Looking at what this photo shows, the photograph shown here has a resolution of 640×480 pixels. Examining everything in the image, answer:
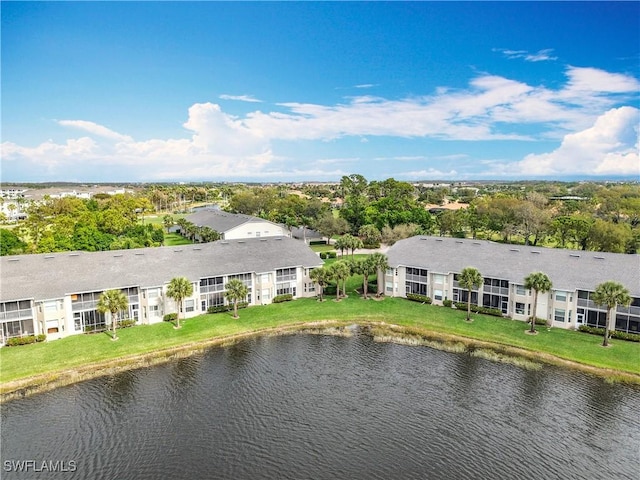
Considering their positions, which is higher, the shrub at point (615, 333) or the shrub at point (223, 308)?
the shrub at point (223, 308)

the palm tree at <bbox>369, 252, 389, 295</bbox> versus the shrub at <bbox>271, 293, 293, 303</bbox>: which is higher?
the palm tree at <bbox>369, 252, 389, 295</bbox>

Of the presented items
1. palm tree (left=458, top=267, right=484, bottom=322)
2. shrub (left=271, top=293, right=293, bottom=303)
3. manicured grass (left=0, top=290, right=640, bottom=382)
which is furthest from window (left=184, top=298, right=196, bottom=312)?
palm tree (left=458, top=267, right=484, bottom=322)

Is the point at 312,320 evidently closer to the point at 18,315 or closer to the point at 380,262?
the point at 380,262

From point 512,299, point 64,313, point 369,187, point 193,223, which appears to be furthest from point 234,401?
point 369,187

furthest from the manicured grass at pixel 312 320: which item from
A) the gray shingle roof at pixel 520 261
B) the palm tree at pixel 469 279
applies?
the gray shingle roof at pixel 520 261

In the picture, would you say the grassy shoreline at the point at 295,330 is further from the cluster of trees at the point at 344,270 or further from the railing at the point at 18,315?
the railing at the point at 18,315

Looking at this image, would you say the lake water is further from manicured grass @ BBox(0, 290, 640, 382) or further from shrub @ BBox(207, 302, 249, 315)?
shrub @ BBox(207, 302, 249, 315)

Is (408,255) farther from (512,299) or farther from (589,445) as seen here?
(589,445)

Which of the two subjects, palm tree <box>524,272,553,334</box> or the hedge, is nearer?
the hedge
